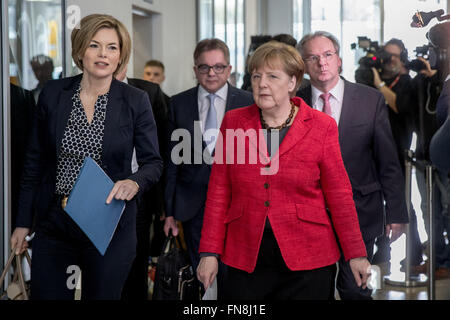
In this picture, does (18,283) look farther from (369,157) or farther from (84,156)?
(369,157)

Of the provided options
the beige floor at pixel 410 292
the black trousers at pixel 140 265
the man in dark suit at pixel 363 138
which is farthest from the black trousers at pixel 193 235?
the beige floor at pixel 410 292

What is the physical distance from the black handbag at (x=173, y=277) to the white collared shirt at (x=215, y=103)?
2.24 feet

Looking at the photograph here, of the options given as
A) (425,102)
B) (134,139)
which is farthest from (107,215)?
(425,102)

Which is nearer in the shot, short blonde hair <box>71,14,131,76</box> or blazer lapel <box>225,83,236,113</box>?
short blonde hair <box>71,14,131,76</box>

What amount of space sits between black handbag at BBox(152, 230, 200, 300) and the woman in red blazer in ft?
3.87

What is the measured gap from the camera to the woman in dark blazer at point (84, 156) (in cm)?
236

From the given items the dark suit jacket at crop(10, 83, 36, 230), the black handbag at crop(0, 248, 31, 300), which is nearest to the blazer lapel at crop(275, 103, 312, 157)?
the black handbag at crop(0, 248, 31, 300)

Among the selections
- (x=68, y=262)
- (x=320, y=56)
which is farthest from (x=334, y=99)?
(x=68, y=262)

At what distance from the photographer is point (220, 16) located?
8.37 metres

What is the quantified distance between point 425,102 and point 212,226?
9.93 ft

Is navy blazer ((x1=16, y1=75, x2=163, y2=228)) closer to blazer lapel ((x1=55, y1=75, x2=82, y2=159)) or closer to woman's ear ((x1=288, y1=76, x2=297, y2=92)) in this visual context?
blazer lapel ((x1=55, y1=75, x2=82, y2=159))

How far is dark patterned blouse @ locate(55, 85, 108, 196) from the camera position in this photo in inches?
92.7

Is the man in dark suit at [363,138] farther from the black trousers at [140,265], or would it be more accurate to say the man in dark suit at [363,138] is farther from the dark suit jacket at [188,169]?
the black trousers at [140,265]

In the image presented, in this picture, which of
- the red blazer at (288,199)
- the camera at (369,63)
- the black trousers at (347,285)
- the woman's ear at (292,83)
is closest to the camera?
the red blazer at (288,199)
